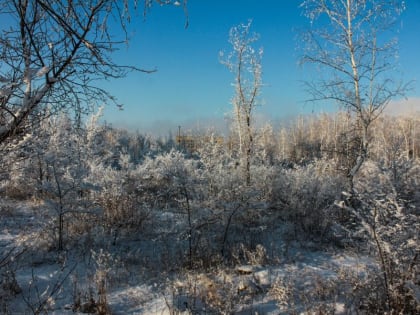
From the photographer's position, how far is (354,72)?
25.1 feet

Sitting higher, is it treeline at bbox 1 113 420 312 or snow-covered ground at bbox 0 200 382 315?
treeline at bbox 1 113 420 312

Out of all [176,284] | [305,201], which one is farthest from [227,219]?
[305,201]

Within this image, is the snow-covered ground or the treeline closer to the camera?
the snow-covered ground

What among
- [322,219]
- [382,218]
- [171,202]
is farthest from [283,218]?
[382,218]

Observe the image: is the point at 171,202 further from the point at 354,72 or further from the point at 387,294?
the point at 387,294

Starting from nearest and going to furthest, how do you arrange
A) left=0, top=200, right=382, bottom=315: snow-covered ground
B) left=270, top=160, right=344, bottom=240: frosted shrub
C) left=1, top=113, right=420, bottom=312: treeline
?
left=0, top=200, right=382, bottom=315: snow-covered ground, left=1, top=113, right=420, bottom=312: treeline, left=270, top=160, right=344, bottom=240: frosted shrub

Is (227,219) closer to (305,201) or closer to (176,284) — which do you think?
(176,284)

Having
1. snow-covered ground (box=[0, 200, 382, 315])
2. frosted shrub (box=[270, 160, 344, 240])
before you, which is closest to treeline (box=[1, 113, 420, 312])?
frosted shrub (box=[270, 160, 344, 240])

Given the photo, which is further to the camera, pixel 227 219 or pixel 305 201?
pixel 305 201

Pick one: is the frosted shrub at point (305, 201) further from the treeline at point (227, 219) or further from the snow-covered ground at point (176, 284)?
the snow-covered ground at point (176, 284)

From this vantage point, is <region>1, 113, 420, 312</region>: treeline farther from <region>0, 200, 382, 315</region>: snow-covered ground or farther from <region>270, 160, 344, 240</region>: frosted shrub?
<region>0, 200, 382, 315</region>: snow-covered ground

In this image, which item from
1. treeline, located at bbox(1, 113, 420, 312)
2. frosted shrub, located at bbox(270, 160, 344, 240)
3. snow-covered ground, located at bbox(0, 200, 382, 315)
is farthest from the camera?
frosted shrub, located at bbox(270, 160, 344, 240)

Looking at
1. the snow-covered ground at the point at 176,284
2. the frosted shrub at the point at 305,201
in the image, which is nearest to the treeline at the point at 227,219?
the frosted shrub at the point at 305,201

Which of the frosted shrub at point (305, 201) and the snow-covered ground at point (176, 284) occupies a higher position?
the frosted shrub at point (305, 201)
